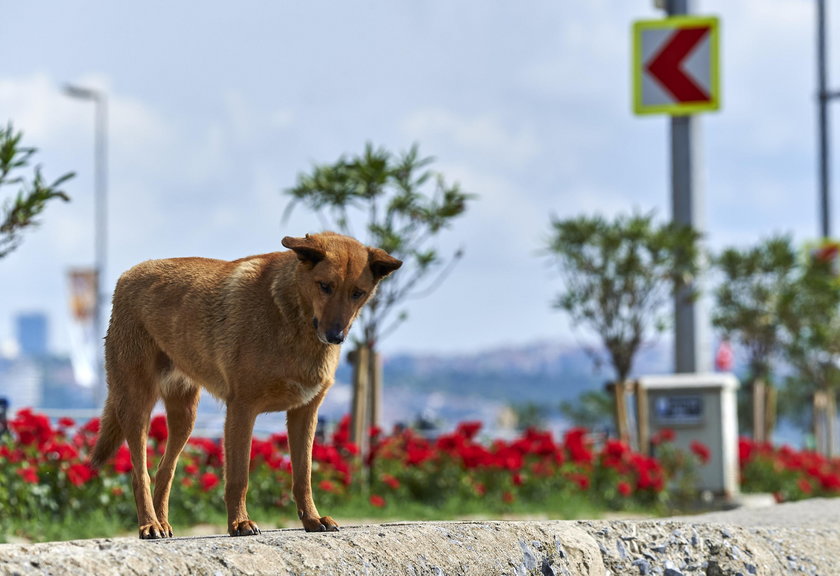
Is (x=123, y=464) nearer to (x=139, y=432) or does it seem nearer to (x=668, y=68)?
(x=139, y=432)

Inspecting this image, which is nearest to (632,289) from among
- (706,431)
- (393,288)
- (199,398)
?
(706,431)

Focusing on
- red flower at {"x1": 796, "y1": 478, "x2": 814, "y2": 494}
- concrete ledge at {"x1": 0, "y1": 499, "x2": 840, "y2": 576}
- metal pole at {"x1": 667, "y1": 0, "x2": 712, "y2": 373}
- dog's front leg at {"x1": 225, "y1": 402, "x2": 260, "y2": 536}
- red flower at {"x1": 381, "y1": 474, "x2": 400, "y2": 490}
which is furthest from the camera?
red flower at {"x1": 796, "y1": 478, "x2": 814, "y2": 494}

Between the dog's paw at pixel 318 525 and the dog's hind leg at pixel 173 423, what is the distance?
22.7 inches

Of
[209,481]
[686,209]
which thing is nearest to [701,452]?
[686,209]

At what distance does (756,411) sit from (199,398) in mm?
16558

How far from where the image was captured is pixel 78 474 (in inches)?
356

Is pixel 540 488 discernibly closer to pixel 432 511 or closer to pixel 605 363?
pixel 432 511

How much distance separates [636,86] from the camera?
14.4 metres

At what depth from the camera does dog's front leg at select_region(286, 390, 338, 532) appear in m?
4.43

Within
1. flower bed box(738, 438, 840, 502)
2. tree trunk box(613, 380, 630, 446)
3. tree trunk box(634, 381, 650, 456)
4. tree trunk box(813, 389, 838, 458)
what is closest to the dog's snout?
tree trunk box(613, 380, 630, 446)

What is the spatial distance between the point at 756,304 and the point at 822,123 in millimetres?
5356

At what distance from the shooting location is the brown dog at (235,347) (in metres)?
4.17

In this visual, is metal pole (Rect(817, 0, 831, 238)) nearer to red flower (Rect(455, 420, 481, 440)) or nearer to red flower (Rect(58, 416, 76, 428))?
red flower (Rect(455, 420, 481, 440))

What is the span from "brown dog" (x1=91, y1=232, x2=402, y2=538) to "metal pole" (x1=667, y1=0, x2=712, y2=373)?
1063 centimetres
